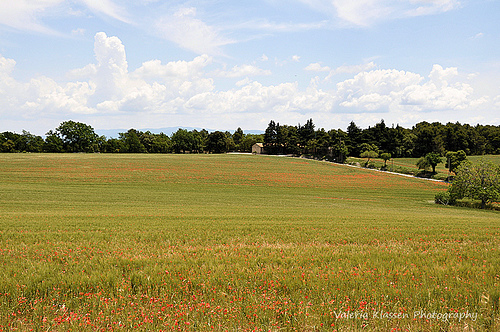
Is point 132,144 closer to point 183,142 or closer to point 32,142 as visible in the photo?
point 183,142

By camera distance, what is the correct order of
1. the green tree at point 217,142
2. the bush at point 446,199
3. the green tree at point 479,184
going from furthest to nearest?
the green tree at point 217,142 < the bush at point 446,199 < the green tree at point 479,184

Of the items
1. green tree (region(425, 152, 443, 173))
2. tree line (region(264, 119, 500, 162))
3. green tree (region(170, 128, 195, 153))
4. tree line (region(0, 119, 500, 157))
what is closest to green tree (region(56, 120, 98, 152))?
tree line (region(0, 119, 500, 157))

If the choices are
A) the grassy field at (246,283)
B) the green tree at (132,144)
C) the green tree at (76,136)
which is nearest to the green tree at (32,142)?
the green tree at (76,136)

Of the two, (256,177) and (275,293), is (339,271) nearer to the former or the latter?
(275,293)

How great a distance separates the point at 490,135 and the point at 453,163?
81232mm

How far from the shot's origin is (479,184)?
37875 millimetres

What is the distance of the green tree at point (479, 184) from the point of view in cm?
3672

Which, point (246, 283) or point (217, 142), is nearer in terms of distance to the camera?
point (246, 283)

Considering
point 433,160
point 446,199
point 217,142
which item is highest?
point 217,142

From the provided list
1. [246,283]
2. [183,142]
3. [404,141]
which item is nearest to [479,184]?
[246,283]

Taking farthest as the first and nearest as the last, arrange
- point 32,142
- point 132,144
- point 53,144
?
point 132,144 < point 32,142 < point 53,144

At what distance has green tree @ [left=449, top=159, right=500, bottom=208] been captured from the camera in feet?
120

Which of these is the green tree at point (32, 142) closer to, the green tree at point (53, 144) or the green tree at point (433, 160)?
the green tree at point (53, 144)

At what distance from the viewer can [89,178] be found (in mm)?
48375
